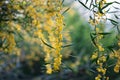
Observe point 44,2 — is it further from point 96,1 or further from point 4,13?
point 96,1

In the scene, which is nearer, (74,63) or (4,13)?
(4,13)

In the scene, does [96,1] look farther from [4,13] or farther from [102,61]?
[4,13]

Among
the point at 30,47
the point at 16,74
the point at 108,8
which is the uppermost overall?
the point at 108,8

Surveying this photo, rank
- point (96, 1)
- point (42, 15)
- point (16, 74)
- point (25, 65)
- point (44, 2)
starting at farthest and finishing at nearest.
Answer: point (25, 65), point (16, 74), point (42, 15), point (44, 2), point (96, 1)

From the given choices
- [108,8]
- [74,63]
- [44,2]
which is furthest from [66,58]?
[108,8]

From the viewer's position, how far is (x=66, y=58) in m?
8.53

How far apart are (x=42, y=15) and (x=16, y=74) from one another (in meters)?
3.92

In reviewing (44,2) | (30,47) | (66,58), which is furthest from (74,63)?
(44,2)

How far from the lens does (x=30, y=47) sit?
8.45 m

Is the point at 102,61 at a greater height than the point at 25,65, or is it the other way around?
the point at 102,61

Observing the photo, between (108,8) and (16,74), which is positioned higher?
(108,8)

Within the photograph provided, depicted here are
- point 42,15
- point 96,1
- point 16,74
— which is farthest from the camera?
point 16,74

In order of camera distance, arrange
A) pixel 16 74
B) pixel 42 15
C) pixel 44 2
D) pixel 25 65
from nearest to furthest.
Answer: pixel 44 2
pixel 42 15
pixel 16 74
pixel 25 65

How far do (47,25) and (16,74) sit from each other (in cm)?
373
